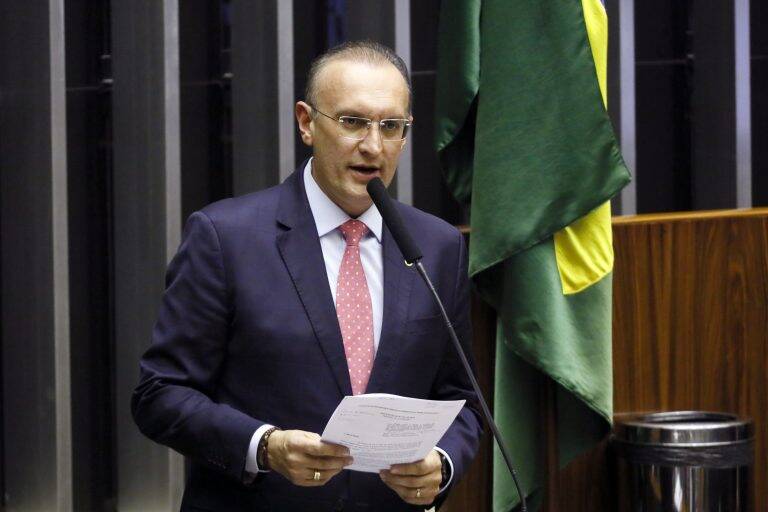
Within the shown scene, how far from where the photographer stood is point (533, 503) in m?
3.00

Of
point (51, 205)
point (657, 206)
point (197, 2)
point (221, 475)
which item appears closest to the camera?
point (221, 475)

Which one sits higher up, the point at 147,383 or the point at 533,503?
the point at 147,383

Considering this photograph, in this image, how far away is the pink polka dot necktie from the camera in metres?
2.10

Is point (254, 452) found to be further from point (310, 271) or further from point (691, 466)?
point (691, 466)

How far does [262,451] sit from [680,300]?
4.89 ft

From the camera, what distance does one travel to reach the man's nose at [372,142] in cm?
211

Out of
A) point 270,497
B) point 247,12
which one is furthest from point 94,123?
point 270,497

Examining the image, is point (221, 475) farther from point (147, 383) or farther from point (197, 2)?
point (197, 2)

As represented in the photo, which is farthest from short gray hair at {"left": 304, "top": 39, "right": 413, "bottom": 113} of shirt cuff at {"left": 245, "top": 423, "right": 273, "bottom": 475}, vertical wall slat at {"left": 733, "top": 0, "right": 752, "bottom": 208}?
vertical wall slat at {"left": 733, "top": 0, "right": 752, "bottom": 208}

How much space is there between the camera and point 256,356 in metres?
2.06

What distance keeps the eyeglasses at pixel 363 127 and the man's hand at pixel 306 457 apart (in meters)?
0.54

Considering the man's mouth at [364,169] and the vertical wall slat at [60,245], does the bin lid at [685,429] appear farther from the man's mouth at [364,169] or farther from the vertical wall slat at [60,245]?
the vertical wall slat at [60,245]

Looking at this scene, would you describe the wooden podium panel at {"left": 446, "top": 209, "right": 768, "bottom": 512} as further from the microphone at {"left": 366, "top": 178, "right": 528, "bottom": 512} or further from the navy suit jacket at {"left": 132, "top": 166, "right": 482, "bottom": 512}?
the microphone at {"left": 366, "top": 178, "right": 528, "bottom": 512}

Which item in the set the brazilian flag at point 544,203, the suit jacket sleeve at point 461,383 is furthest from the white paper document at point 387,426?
the brazilian flag at point 544,203
